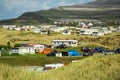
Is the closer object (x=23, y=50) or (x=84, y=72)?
(x=84, y=72)

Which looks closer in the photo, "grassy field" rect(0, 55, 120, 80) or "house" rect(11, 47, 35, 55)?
"grassy field" rect(0, 55, 120, 80)

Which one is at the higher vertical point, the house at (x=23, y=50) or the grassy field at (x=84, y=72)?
the grassy field at (x=84, y=72)

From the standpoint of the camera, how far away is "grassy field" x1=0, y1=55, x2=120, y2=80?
13.0 m

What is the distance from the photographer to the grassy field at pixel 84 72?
13.0m

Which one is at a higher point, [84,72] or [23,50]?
[84,72]

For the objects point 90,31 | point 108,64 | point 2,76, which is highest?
point 2,76

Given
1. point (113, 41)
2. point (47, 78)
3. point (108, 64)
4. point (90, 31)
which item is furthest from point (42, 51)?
point (90, 31)

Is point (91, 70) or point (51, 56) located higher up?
point (91, 70)

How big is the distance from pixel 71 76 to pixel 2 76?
415cm

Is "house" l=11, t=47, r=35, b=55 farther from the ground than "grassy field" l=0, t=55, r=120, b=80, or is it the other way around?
"grassy field" l=0, t=55, r=120, b=80

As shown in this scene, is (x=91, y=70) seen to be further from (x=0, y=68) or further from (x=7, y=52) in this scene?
(x=7, y=52)

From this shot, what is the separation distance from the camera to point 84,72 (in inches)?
662

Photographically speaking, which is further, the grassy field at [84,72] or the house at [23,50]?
the house at [23,50]

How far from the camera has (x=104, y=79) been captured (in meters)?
15.5
